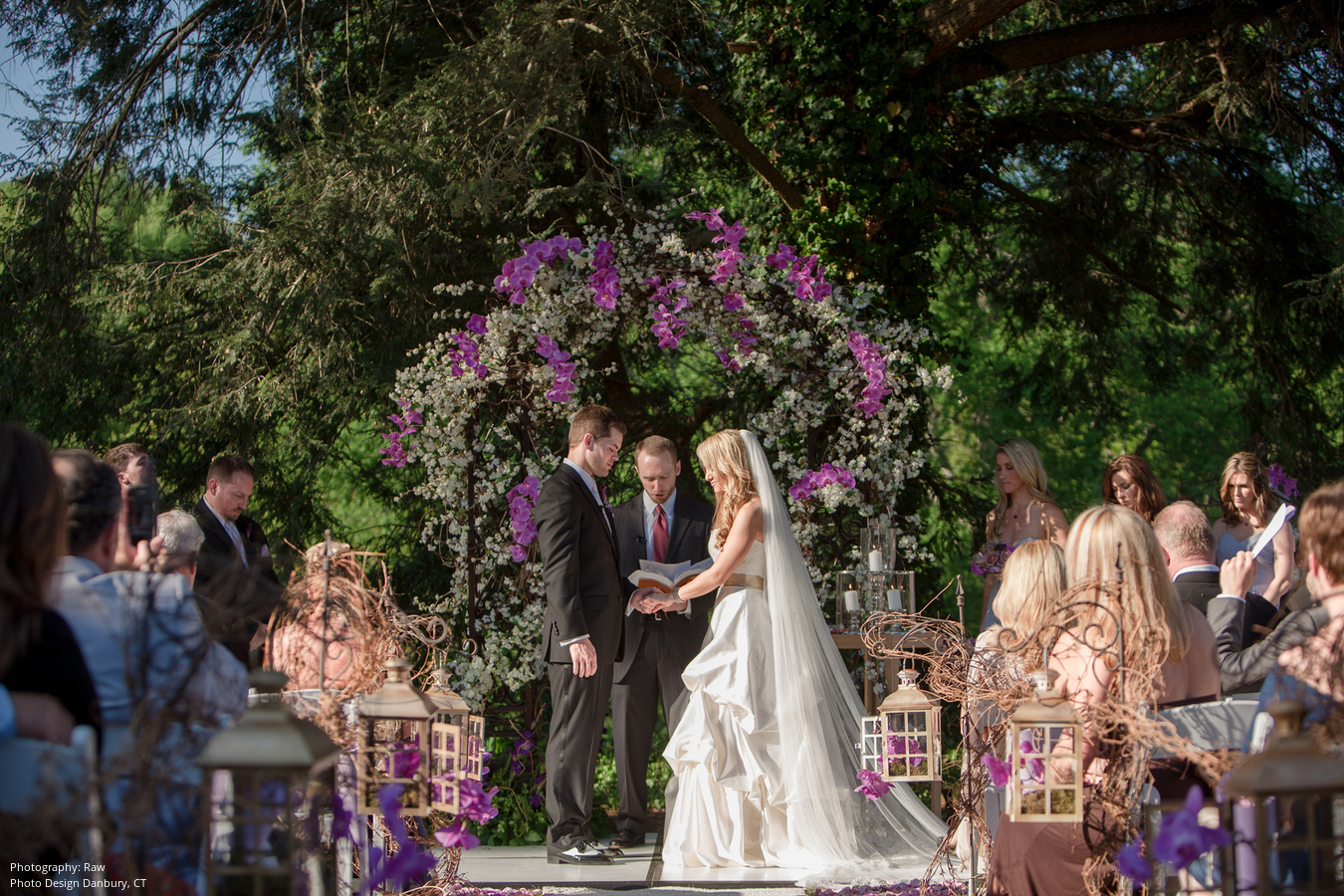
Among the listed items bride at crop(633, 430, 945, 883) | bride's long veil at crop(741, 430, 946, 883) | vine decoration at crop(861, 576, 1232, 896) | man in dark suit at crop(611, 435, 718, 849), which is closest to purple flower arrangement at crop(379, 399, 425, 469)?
man in dark suit at crop(611, 435, 718, 849)

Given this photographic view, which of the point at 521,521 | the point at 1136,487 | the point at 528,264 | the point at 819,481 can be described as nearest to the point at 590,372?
the point at 528,264

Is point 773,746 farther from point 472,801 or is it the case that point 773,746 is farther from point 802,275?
point 802,275

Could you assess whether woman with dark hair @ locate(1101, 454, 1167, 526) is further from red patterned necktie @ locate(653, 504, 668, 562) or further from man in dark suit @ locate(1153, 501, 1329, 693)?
Answer: red patterned necktie @ locate(653, 504, 668, 562)

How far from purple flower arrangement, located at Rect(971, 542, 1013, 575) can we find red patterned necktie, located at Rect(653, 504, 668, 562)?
1557mm

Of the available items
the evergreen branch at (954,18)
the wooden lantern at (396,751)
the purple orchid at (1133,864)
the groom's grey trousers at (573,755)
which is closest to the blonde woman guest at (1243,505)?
the evergreen branch at (954,18)

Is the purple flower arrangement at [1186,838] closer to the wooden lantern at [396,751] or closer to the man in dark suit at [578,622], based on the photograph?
the wooden lantern at [396,751]

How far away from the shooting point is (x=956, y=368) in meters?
7.39

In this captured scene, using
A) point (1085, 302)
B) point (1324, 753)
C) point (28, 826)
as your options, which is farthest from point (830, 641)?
point (1085, 302)

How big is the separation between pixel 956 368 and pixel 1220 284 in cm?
264

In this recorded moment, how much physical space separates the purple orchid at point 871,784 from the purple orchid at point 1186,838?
2810 mm

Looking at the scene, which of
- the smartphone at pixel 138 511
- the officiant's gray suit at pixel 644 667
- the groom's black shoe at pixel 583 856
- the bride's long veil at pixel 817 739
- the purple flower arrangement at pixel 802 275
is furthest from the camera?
the purple flower arrangement at pixel 802 275

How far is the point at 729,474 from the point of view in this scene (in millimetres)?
5430

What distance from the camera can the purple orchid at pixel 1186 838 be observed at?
1995 mm

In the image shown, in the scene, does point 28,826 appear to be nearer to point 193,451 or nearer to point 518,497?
point 518,497
